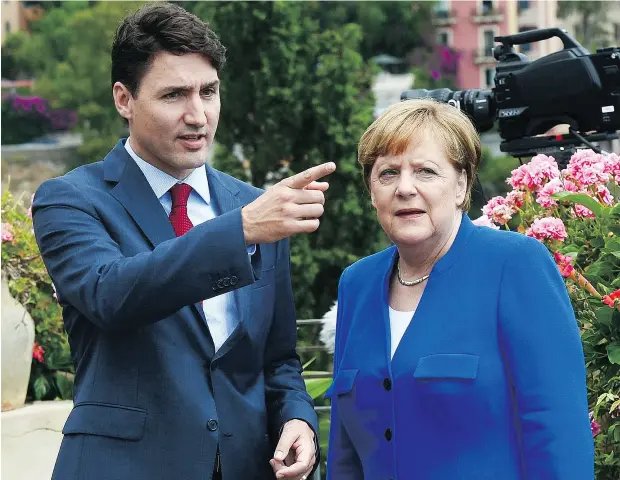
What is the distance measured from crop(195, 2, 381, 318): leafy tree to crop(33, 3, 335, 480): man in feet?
41.2

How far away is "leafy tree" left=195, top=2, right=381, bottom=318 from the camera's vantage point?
1619cm

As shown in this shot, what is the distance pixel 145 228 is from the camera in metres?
2.82

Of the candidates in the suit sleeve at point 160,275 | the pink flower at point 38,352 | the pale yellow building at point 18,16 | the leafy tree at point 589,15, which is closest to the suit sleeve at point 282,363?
the suit sleeve at point 160,275

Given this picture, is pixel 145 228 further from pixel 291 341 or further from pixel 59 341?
pixel 59 341

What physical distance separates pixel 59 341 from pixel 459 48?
64547 millimetres

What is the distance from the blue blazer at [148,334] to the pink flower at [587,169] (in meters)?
1.57

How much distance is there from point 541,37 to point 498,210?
1362 millimetres

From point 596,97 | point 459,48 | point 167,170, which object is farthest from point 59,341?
point 459,48

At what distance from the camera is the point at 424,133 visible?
2.75 metres

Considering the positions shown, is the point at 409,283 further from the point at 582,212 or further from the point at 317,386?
the point at 317,386

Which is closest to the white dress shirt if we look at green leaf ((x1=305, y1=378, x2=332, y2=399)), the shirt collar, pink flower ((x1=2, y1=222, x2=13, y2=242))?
the shirt collar

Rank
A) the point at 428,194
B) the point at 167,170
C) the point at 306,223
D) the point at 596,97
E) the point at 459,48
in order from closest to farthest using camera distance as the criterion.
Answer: the point at 306,223 → the point at 428,194 → the point at 167,170 → the point at 596,97 → the point at 459,48

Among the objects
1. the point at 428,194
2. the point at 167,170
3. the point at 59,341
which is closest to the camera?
the point at 428,194

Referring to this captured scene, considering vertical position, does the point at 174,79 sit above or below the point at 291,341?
above
